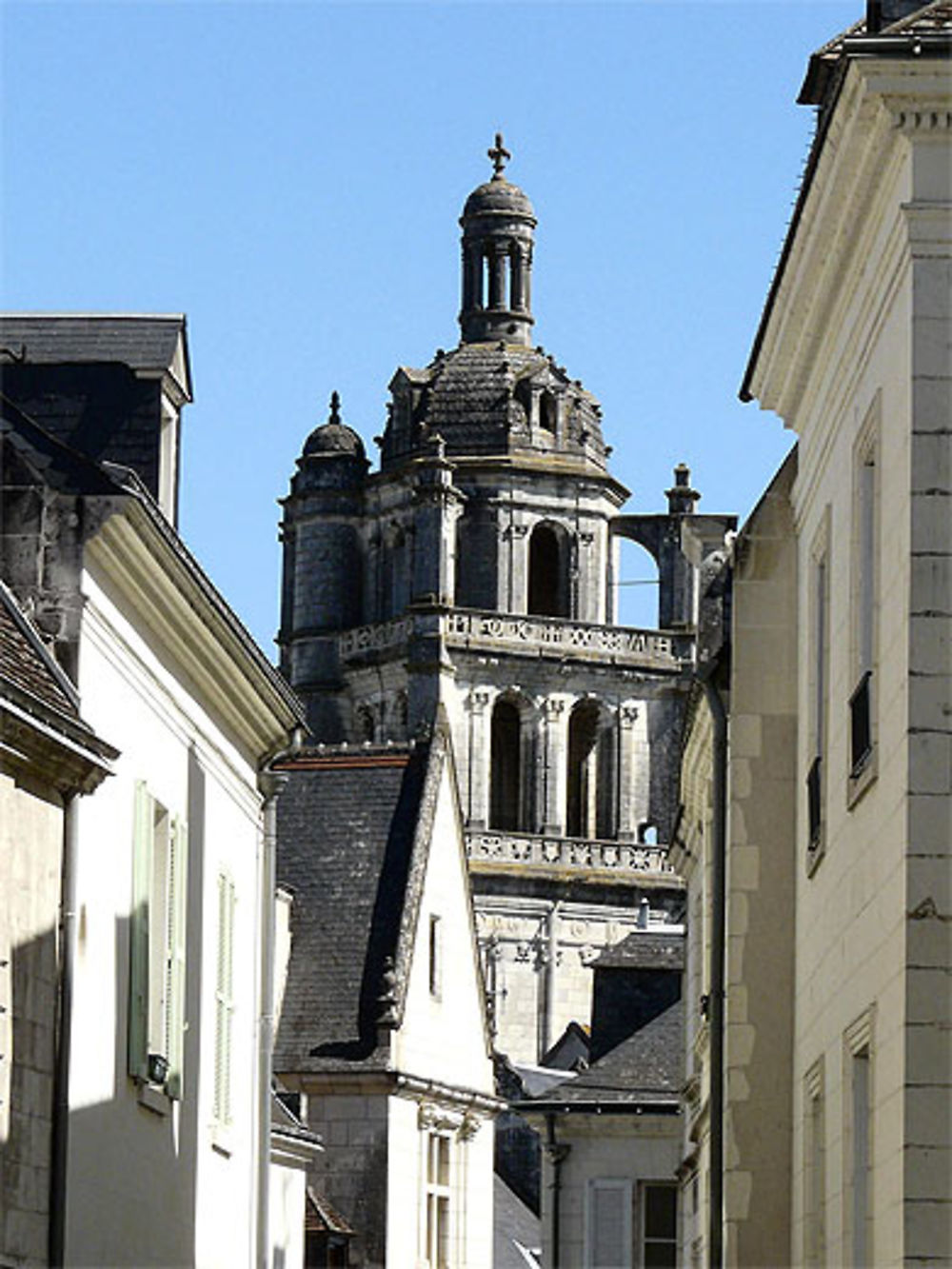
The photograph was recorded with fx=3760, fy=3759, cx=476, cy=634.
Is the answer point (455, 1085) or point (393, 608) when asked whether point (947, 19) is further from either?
point (393, 608)

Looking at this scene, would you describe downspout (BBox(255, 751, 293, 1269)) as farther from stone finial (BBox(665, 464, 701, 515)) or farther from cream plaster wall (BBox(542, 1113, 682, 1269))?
stone finial (BBox(665, 464, 701, 515))

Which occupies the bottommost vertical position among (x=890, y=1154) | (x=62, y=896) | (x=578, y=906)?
(x=890, y=1154)

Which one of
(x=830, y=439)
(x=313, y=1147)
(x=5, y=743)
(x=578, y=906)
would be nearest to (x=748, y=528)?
(x=830, y=439)

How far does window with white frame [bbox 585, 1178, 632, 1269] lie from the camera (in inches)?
1531

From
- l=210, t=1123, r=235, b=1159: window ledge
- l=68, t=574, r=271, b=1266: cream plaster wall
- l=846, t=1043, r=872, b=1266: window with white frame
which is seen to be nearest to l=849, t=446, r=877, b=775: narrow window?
l=846, t=1043, r=872, b=1266: window with white frame

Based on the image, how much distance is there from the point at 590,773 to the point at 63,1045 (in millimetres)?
71796

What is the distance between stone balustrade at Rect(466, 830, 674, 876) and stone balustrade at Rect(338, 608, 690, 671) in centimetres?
441

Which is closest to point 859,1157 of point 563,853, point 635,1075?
point 635,1075

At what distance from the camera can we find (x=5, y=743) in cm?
1694

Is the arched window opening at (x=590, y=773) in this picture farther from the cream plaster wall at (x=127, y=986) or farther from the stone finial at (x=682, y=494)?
the cream plaster wall at (x=127, y=986)

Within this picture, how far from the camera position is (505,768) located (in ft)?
297

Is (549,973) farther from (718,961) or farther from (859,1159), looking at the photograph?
(859,1159)

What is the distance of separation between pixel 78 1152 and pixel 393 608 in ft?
234

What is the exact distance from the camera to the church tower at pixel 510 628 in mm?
85625
